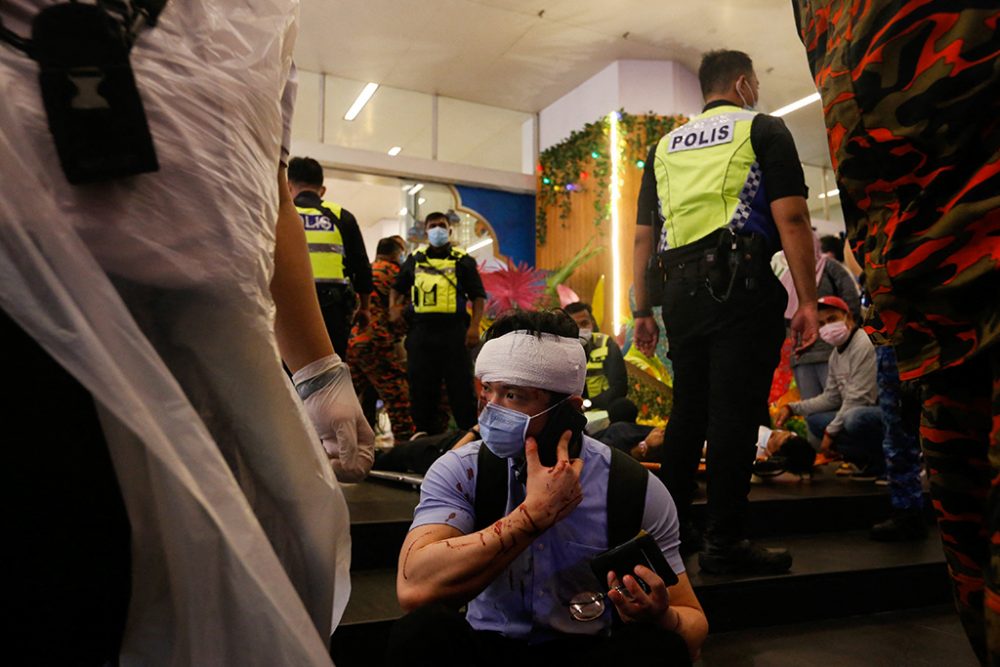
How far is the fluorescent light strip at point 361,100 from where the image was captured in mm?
8867

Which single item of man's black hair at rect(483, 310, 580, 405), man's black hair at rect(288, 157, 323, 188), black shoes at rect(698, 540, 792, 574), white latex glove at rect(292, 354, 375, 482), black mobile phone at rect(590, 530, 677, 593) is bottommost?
black shoes at rect(698, 540, 792, 574)

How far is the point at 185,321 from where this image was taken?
1.88ft

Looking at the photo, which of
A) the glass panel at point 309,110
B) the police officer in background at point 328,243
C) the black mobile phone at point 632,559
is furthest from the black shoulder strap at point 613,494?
the glass panel at point 309,110

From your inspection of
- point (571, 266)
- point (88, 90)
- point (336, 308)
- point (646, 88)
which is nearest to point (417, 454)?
point (336, 308)

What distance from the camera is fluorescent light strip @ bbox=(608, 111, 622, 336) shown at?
820 cm

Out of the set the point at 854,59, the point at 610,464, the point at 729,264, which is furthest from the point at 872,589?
the point at 854,59

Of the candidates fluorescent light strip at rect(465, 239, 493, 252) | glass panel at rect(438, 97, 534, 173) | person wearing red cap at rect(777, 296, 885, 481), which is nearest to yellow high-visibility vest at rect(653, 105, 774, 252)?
person wearing red cap at rect(777, 296, 885, 481)

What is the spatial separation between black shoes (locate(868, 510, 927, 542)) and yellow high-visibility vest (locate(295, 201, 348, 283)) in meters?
2.64

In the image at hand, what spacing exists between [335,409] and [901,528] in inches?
120

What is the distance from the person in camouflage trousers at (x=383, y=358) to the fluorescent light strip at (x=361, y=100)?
406 cm

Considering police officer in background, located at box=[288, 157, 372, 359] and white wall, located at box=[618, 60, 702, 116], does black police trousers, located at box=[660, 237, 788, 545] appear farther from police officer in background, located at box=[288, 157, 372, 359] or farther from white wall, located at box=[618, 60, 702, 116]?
white wall, located at box=[618, 60, 702, 116]

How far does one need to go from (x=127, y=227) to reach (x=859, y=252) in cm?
102

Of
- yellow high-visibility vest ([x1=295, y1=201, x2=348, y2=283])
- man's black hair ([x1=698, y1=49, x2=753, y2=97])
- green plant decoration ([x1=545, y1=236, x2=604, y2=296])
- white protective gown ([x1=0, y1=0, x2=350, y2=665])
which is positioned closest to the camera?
white protective gown ([x1=0, y1=0, x2=350, y2=665])

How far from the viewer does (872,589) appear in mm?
2689
